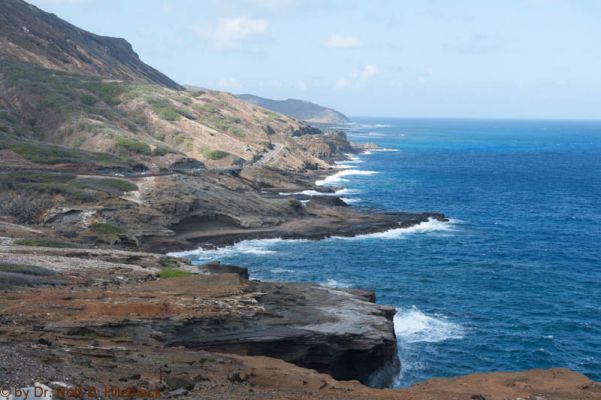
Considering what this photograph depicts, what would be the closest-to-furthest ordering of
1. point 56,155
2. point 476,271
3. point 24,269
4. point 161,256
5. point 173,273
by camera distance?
point 24,269 < point 173,273 < point 161,256 < point 476,271 < point 56,155

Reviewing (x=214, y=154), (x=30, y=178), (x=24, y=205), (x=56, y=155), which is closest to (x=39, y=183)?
(x=30, y=178)

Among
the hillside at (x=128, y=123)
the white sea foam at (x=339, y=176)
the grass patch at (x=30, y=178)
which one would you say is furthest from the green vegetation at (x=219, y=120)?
the grass patch at (x=30, y=178)

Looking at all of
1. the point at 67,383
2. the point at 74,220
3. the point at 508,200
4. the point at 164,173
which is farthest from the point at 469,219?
the point at 67,383

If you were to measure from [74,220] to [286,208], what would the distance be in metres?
27.9

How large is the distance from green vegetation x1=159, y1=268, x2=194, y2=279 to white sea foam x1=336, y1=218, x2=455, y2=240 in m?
34.5

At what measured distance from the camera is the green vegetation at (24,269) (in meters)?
41.2

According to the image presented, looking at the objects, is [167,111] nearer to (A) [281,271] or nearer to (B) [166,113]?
(B) [166,113]

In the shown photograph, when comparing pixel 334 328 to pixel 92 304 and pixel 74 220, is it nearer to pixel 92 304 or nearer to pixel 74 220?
pixel 92 304

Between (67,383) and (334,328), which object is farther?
(334,328)

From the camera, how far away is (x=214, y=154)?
126m

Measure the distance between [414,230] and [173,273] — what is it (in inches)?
1709

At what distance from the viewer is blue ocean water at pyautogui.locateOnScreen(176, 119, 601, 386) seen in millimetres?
44125

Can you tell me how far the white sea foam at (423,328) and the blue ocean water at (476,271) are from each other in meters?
0.07

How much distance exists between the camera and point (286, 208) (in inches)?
3489
